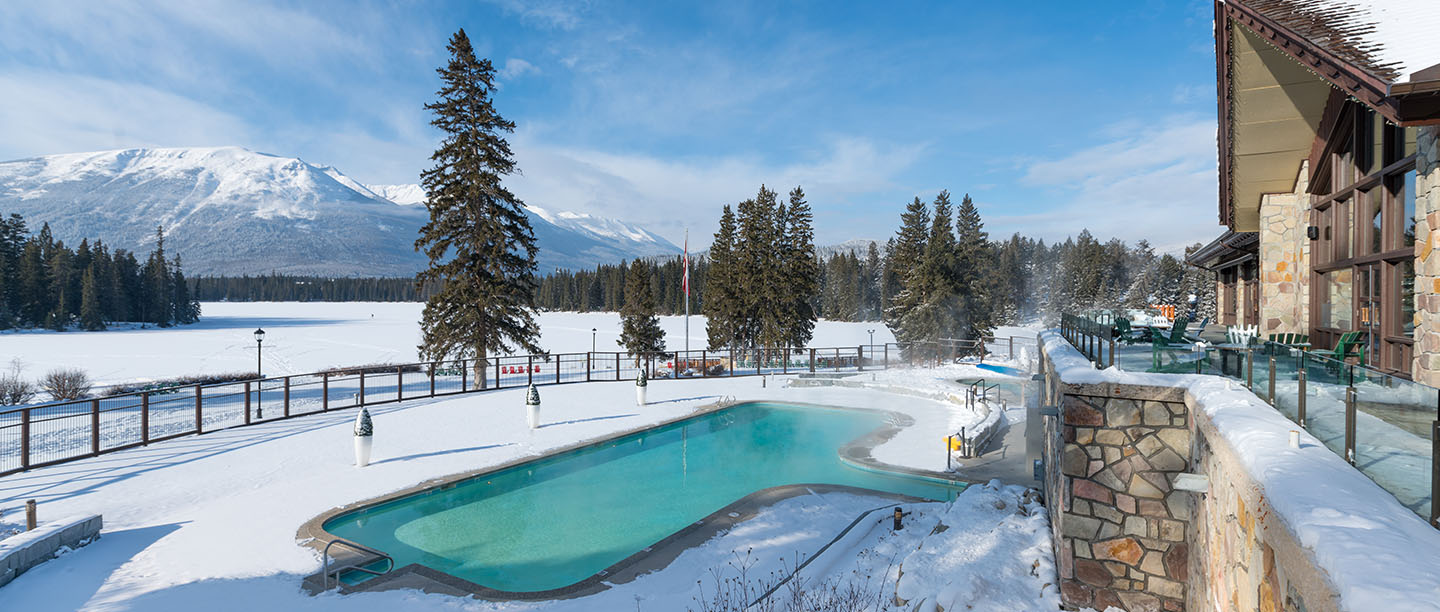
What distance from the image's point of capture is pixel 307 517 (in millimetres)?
8523

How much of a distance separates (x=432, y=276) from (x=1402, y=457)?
23962 millimetres

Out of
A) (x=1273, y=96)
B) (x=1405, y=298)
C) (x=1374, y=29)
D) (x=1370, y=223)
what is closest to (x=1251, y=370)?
(x=1405, y=298)

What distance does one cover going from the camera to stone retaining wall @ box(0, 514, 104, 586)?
655 centimetres

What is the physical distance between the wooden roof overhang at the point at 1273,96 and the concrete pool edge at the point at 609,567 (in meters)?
6.52

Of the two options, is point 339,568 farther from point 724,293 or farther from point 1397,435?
point 724,293

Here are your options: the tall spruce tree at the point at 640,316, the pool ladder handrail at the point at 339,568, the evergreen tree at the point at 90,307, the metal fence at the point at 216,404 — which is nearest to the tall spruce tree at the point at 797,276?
the metal fence at the point at 216,404

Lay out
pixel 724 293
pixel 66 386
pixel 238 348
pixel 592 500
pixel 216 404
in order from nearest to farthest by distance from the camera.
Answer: pixel 592 500
pixel 216 404
pixel 66 386
pixel 724 293
pixel 238 348

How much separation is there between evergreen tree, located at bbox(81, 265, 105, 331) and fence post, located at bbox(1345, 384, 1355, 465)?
87.5 metres

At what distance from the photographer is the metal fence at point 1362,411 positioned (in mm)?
2703

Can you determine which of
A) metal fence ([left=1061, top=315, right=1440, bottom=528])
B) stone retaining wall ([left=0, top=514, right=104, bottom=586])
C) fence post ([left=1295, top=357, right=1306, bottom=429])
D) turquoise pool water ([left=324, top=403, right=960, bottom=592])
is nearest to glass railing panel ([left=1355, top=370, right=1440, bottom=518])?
metal fence ([left=1061, top=315, right=1440, bottom=528])

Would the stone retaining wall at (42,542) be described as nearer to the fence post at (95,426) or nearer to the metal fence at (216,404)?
the metal fence at (216,404)

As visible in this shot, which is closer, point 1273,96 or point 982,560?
point 982,560

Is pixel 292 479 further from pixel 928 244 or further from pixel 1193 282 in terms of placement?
pixel 1193 282

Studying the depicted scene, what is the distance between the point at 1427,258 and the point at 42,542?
14.0 meters
